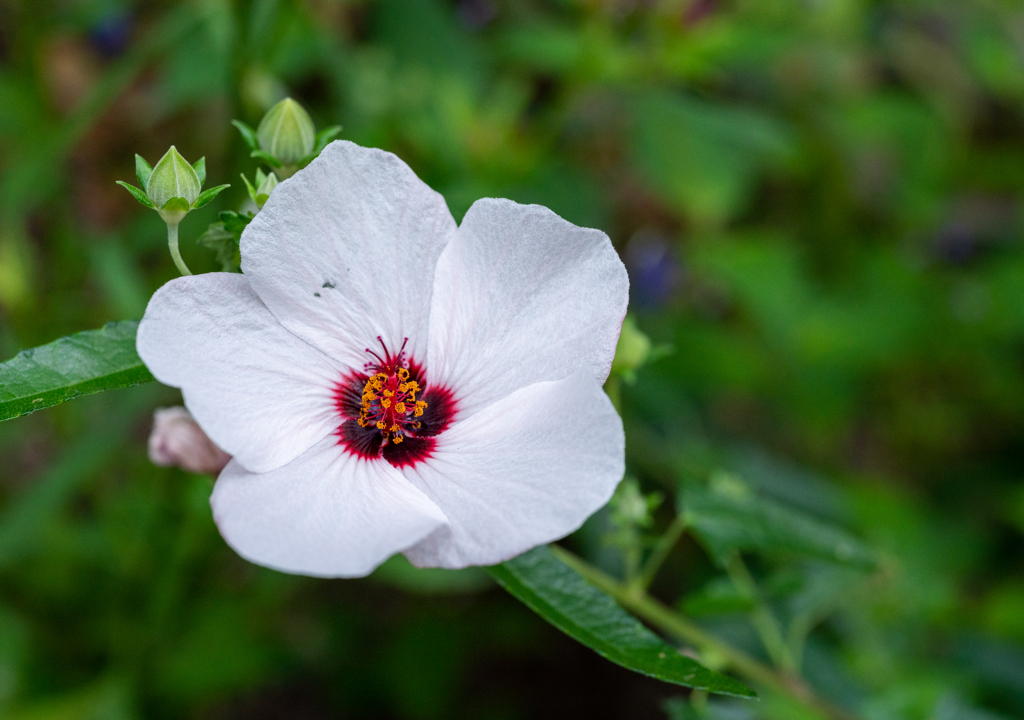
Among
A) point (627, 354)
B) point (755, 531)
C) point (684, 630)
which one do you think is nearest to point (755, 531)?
point (755, 531)

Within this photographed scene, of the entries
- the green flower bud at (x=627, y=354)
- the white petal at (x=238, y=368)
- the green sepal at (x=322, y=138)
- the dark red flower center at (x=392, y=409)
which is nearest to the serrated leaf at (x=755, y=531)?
the green flower bud at (x=627, y=354)

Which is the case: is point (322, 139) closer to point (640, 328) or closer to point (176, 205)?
point (176, 205)

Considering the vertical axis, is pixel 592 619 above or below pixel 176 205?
below

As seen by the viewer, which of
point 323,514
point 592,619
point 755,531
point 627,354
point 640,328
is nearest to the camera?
point 323,514

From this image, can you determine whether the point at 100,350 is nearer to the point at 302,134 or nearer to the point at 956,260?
the point at 302,134

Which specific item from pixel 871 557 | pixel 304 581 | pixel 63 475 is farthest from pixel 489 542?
pixel 304 581

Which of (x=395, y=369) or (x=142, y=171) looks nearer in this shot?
(x=142, y=171)

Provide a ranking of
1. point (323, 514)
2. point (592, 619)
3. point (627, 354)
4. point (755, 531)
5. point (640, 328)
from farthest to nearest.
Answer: point (640, 328) < point (755, 531) < point (627, 354) < point (592, 619) < point (323, 514)
